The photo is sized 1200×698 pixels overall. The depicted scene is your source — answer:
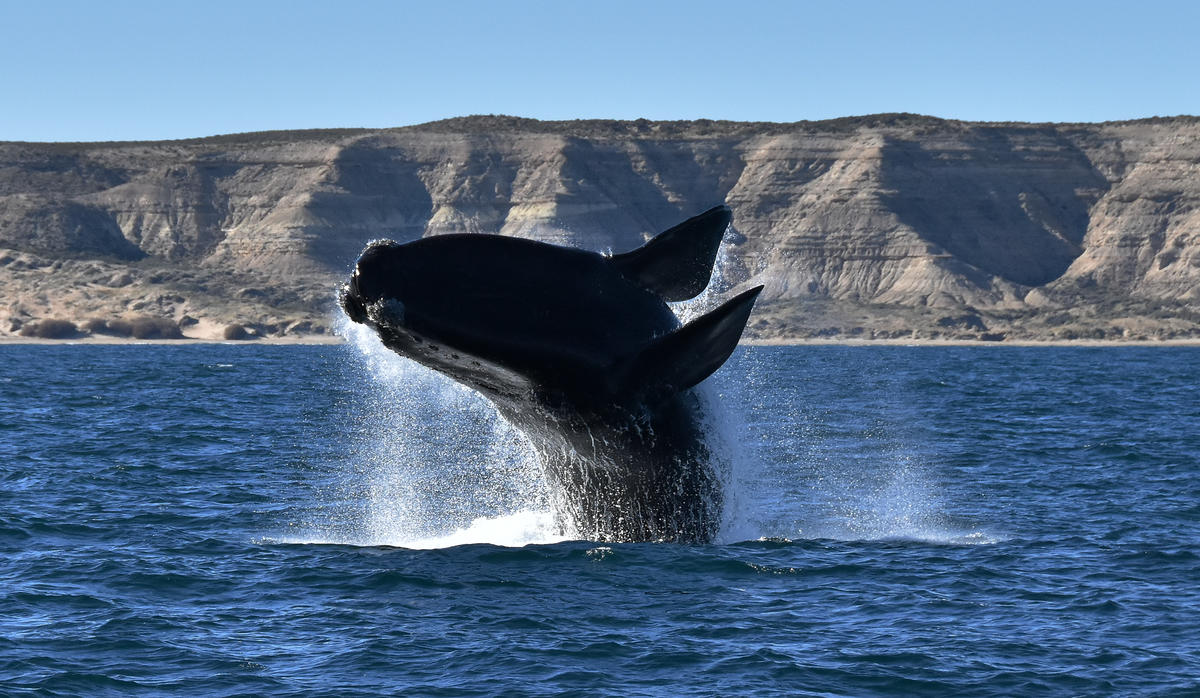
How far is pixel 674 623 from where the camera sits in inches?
582

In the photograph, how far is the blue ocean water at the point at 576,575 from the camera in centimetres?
1336

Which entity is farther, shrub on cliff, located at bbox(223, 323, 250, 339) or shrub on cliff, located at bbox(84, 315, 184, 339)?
shrub on cliff, located at bbox(223, 323, 250, 339)

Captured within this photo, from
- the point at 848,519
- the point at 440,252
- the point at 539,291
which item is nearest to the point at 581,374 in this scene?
the point at 539,291

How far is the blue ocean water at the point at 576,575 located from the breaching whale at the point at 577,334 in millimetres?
1108

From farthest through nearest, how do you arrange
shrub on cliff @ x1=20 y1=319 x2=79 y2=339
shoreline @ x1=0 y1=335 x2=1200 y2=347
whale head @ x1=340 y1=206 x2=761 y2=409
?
1. shoreline @ x1=0 y1=335 x2=1200 y2=347
2. shrub on cliff @ x1=20 y1=319 x2=79 y2=339
3. whale head @ x1=340 y1=206 x2=761 y2=409

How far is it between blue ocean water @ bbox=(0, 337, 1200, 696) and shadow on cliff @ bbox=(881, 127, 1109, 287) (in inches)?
5356

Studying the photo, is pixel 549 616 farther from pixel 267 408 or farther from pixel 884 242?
pixel 884 242

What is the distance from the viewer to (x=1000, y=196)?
17662 centimetres

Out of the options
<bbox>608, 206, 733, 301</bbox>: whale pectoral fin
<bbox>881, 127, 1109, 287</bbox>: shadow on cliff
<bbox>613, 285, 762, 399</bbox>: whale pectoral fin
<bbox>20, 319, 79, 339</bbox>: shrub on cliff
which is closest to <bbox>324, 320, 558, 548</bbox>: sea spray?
<bbox>613, 285, 762, 399</bbox>: whale pectoral fin

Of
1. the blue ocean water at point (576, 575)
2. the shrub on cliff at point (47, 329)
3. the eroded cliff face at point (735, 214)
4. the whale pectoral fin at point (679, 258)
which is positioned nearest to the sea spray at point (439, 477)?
the blue ocean water at point (576, 575)

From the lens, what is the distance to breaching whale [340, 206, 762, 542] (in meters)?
11.3

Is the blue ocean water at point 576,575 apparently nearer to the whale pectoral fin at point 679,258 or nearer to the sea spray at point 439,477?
the sea spray at point 439,477

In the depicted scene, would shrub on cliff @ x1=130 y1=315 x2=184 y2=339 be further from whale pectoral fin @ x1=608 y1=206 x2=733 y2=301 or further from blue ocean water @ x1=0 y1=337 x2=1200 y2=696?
whale pectoral fin @ x1=608 y1=206 x2=733 y2=301

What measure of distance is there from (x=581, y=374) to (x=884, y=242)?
157 m
